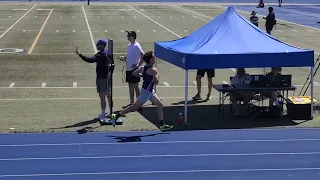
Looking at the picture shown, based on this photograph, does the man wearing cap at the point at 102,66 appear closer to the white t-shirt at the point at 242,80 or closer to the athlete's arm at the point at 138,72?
the athlete's arm at the point at 138,72

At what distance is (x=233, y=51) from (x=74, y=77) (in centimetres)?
774

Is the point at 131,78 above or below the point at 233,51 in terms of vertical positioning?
below

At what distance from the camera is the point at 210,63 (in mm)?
13508

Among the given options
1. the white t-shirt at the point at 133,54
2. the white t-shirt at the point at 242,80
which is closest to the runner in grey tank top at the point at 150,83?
the white t-shirt at the point at 133,54

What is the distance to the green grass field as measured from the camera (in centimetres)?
1409

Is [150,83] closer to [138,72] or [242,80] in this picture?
[138,72]

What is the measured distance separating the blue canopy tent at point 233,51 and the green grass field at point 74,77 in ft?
4.35

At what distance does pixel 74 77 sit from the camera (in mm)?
20250

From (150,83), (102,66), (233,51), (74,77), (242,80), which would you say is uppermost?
(233,51)

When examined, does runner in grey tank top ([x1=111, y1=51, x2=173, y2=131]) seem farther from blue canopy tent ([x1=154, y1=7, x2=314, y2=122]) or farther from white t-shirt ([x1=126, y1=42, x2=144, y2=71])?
white t-shirt ([x1=126, y1=42, x2=144, y2=71])

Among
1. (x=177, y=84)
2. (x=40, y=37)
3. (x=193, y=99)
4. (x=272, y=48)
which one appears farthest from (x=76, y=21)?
(x=272, y=48)

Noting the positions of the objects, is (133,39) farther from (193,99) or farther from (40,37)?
(40,37)

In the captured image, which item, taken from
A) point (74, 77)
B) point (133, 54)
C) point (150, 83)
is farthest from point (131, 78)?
point (74, 77)

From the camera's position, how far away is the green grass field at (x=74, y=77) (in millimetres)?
14094
